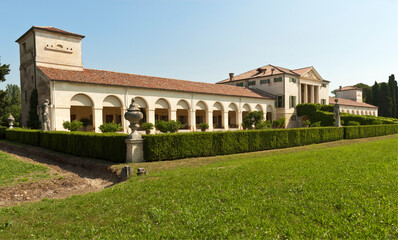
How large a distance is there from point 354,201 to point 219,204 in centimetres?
281

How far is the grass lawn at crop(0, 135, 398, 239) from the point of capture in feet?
14.0

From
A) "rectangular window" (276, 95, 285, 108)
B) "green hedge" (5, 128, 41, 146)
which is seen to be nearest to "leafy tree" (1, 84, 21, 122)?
"green hedge" (5, 128, 41, 146)

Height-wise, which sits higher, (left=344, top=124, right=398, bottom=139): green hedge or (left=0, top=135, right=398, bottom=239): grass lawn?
(left=344, top=124, right=398, bottom=139): green hedge

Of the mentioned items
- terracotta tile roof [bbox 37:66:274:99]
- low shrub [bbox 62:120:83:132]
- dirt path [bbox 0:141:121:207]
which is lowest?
dirt path [bbox 0:141:121:207]

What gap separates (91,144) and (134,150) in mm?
3269

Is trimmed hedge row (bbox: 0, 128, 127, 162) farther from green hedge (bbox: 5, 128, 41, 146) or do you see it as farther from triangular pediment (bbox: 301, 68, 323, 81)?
triangular pediment (bbox: 301, 68, 323, 81)

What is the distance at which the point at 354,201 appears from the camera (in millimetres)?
5105

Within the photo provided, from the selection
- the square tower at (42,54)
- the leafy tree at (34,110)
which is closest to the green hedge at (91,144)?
the square tower at (42,54)

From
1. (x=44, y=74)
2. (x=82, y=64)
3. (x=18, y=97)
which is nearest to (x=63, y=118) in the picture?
(x=44, y=74)

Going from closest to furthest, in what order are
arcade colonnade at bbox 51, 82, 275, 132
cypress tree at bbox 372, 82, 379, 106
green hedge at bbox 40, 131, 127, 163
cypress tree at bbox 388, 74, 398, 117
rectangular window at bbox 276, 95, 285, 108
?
1. green hedge at bbox 40, 131, 127, 163
2. arcade colonnade at bbox 51, 82, 275, 132
3. rectangular window at bbox 276, 95, 285, 108
4. cypress tree at bbox 388, 74, 398, 117
5. cypress tree at bbox 372, 82, 379, 106

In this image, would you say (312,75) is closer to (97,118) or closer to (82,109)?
(97,118)

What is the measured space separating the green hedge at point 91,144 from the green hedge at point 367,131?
20572 millimetres

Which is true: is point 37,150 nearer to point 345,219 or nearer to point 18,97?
point 345,219

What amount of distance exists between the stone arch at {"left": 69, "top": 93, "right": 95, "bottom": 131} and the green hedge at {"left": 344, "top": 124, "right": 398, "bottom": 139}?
24.4 metres
